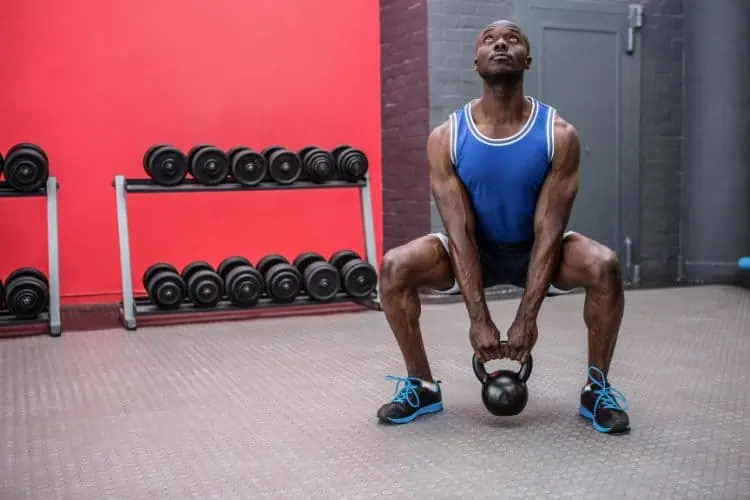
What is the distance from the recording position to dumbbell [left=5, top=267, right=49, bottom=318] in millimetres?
3885

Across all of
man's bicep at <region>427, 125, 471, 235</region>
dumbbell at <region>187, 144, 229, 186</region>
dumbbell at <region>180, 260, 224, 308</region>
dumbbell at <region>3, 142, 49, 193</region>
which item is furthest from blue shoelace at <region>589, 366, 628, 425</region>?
dumbbell at <region>3, 142, 49, 193</region>

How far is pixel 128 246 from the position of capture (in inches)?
169

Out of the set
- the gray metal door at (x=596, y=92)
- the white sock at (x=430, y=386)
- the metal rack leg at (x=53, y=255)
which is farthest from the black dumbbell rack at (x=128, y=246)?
the white sock at (x=430, y=386)

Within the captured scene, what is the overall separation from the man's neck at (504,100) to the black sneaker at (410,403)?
2.59 feet

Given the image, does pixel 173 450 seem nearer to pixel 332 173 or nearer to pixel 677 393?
pixel 677 393

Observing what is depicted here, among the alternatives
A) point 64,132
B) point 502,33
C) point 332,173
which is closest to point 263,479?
point 502,33

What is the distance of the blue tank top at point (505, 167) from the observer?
2262 millimetres

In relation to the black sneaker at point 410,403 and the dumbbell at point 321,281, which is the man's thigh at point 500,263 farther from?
the dumbbell at point 321,281

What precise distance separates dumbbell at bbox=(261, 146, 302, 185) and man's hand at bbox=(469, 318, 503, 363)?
2.34 meters

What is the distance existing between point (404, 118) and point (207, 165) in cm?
142

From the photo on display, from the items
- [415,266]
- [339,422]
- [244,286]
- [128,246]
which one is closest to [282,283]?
[244,286]

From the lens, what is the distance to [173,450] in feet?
7.23

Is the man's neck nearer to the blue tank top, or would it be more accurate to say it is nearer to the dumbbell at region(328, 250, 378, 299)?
the blue tank top

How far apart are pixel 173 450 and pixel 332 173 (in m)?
2.47
